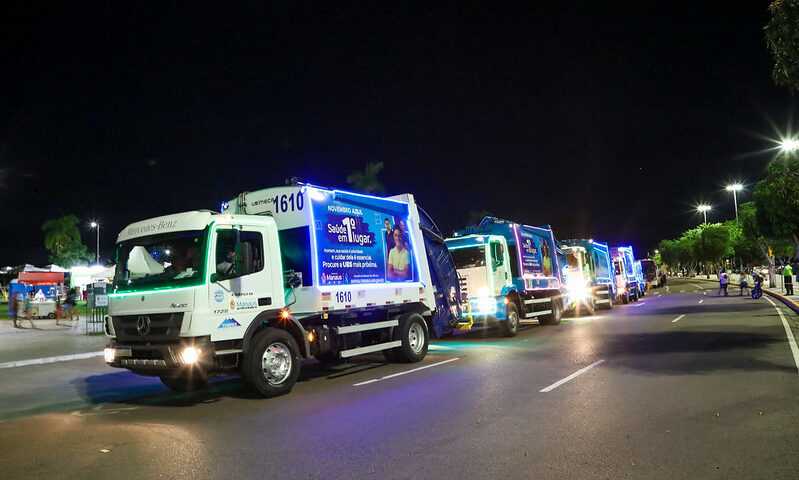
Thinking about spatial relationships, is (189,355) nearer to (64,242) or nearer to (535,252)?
(535,252)

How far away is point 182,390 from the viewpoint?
9.70 meters

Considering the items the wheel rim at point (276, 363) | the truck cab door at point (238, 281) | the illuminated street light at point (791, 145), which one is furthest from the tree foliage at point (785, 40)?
the wheel rim at point (276, 363)

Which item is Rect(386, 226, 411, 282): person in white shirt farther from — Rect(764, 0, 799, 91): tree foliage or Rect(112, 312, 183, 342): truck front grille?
Rect(764, 0, 799, 91): tree foliage

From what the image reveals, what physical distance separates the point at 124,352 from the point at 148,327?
2.20ft

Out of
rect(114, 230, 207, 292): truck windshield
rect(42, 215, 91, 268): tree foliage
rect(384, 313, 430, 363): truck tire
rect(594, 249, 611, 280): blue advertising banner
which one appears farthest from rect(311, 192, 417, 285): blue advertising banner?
rect(42, 215, 91, 268): tree foliage

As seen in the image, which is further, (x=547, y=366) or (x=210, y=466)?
(x=547, y=366)

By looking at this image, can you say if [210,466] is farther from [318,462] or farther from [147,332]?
[147,332]

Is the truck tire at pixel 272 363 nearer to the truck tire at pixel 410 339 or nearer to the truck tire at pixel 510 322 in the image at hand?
the truck tire at pixel 410 339

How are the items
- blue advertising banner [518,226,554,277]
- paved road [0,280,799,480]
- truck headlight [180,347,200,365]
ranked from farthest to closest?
blue advertising banner [518,226,554,277] → truck headlight [180,347,200,365] → paved road [0,280,799,480]

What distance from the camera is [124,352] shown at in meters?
8.31

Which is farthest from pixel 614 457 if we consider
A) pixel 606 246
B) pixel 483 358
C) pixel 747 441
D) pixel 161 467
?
pixel 606 246

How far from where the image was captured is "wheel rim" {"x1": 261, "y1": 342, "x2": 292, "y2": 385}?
8.50 metres

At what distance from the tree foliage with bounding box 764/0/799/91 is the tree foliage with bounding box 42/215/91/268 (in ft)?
209

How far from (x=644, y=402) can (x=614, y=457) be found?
7.69ft
